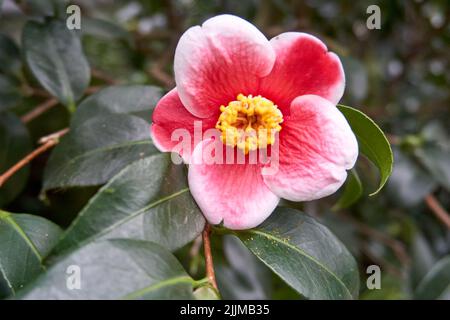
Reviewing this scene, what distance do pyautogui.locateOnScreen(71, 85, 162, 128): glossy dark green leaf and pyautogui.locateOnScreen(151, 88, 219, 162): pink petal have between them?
0.47 ft

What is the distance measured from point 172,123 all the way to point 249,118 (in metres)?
0.11

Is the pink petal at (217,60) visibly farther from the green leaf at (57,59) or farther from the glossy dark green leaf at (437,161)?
the glossy dark green leaf at (437,161)

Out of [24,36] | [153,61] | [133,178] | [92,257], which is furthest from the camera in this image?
[153,61]

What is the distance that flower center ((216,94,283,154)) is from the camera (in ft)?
2.36

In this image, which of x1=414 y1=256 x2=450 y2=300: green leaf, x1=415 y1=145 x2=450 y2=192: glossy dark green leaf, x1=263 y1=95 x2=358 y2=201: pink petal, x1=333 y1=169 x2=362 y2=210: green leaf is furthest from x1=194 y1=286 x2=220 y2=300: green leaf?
x1=415 y1=145 x2=450 y2=192: glossy dark green leaf

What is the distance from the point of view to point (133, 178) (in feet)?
2.13

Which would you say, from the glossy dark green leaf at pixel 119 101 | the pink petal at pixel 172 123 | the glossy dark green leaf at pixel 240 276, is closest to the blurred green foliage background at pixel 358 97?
the glossy dark green leaf at pixel 240 276

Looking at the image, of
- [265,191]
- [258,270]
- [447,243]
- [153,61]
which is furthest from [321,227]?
[153,61]

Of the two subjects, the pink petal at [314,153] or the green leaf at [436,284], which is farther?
the green leaf at [436,284]

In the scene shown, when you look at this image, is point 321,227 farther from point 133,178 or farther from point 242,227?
point 133,178

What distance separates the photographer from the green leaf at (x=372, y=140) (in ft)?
2.17

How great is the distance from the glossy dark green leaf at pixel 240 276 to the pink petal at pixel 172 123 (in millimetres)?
494
